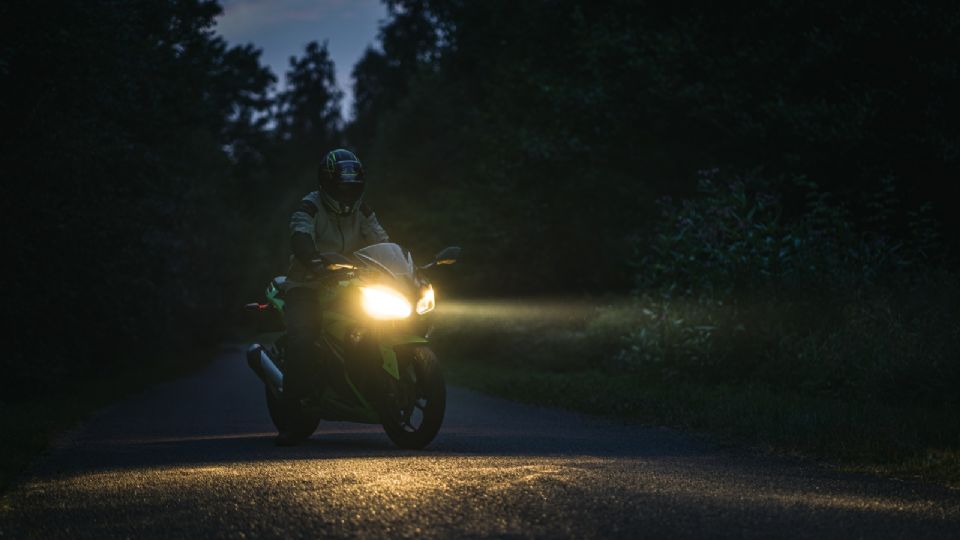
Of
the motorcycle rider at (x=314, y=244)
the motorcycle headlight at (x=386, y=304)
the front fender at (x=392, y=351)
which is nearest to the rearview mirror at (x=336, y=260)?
the motorcycle headlight at (x=386, y=304)

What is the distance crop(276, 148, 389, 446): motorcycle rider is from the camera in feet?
32.0

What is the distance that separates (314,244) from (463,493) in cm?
369

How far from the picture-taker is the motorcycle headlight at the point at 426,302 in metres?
9.26

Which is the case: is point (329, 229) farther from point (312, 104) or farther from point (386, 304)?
point (312, 104)

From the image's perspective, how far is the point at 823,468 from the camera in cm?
824

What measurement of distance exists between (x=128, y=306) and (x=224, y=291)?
33461 millimetres

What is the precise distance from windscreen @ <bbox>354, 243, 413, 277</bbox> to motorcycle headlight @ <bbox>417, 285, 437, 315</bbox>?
0.73 ft

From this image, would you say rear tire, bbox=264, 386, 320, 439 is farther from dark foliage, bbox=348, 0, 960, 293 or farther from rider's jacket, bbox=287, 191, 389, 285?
dark foliage, bbox=348, 0, 960, 293

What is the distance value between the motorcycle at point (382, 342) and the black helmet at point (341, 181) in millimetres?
558

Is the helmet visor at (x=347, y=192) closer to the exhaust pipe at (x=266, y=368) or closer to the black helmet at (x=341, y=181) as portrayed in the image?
the black helmet at (x=341, y=181)

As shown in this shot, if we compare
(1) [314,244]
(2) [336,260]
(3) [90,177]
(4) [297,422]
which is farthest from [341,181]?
(3) [90,177]

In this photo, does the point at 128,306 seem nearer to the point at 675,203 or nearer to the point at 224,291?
the point at 675,203

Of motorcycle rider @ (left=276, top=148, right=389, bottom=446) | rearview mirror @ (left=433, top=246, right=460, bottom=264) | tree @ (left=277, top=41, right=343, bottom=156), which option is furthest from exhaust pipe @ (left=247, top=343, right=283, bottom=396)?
tree @ (left=277, top=41, right=343, bottom=156)

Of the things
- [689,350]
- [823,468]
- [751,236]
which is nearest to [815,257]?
[751,236]
